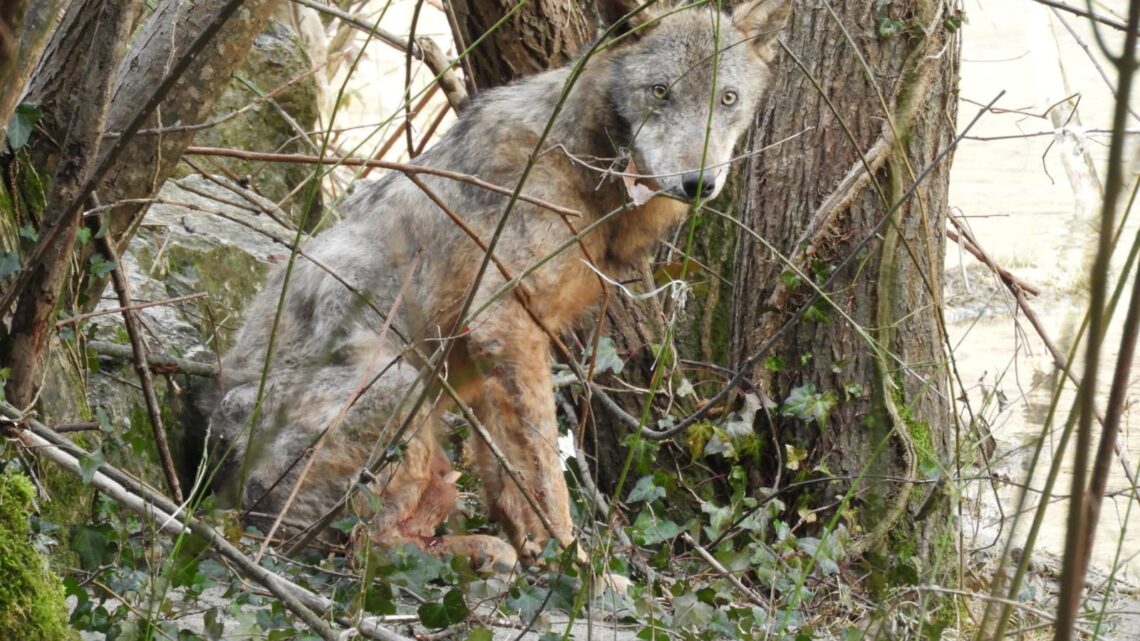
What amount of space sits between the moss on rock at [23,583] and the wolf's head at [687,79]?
2556 millimetres

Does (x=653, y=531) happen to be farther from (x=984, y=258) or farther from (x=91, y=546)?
(x=984, y=258)

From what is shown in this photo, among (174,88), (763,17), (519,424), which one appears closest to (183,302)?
(519,424)

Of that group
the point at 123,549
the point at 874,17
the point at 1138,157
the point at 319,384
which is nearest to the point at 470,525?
the point at 319,384

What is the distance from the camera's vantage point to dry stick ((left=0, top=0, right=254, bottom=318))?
187cm

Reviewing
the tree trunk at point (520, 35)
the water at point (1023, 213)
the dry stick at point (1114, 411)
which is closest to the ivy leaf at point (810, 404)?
the water at point (1023, 213)

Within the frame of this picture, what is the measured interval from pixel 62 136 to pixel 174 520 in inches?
68.6

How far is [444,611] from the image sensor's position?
319 cm

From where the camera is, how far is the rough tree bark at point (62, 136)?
275 cm

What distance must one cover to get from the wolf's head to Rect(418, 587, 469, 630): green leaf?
6.19 feet

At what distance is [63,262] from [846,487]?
3.19m

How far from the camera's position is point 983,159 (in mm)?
15609

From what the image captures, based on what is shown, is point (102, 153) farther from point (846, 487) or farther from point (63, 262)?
point (846, 487)

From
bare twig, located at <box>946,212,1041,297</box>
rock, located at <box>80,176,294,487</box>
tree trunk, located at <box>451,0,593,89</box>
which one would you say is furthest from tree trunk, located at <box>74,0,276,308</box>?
bare twig, located at <box>946,212,1041,297</box>

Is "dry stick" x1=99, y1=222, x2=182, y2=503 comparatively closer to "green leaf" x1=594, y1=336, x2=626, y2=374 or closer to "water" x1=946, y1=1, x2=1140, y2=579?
"green leaf" x1=594, y1=336, x2=626, y2=374
